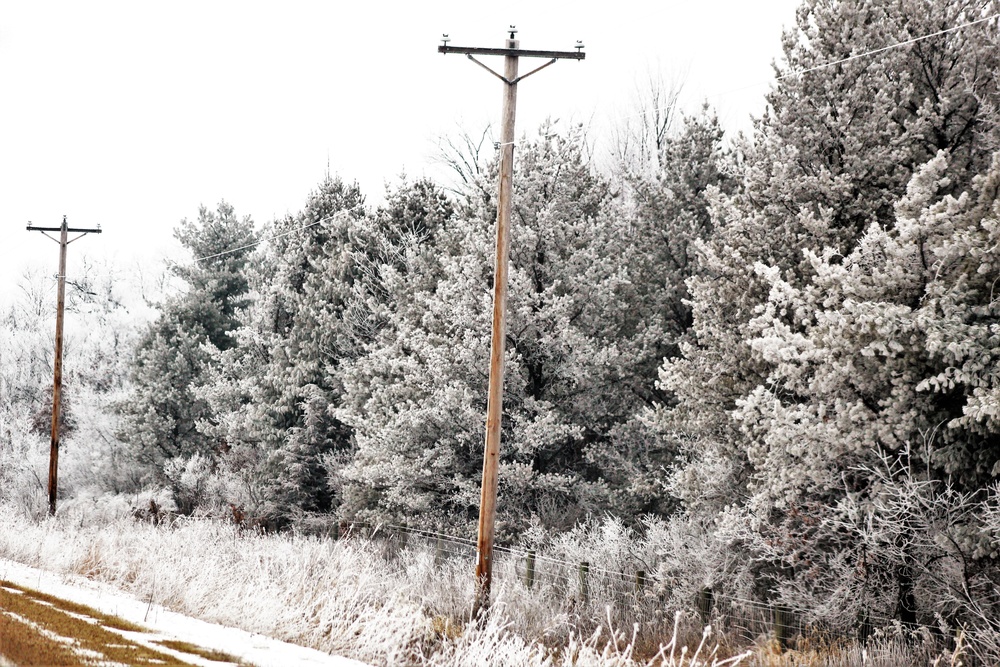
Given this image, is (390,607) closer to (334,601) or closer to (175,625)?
(334,601)

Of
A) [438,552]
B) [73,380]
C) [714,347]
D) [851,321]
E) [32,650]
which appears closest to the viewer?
[32,650]

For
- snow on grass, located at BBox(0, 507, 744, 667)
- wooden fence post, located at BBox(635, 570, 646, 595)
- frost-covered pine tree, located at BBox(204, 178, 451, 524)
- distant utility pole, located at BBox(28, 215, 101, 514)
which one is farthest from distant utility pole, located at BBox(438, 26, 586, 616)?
distant utility pole, located at BBox(28, 215, 101, 514)

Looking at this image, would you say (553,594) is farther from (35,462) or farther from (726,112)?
(35,462)

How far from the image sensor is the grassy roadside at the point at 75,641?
9016mm

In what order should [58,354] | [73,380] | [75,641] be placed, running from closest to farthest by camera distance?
1. [75,641]
2. [58,354]
3. [73,380]

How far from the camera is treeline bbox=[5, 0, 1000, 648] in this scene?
1135cm

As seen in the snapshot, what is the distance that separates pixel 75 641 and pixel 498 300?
257 inches

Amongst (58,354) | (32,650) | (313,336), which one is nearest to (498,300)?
(32,650)

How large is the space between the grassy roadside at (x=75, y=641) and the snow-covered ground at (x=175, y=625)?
327 mm

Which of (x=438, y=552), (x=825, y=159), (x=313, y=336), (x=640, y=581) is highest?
(x=825, y=159)

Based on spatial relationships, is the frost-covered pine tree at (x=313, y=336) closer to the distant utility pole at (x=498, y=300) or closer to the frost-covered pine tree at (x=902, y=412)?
the distant utility pole at (x=498, y=300)

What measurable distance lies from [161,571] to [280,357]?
14412mm

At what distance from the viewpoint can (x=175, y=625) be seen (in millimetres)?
12172

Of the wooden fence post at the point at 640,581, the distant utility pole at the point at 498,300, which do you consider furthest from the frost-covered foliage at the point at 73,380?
the wooden fence post at the point at 640,581
